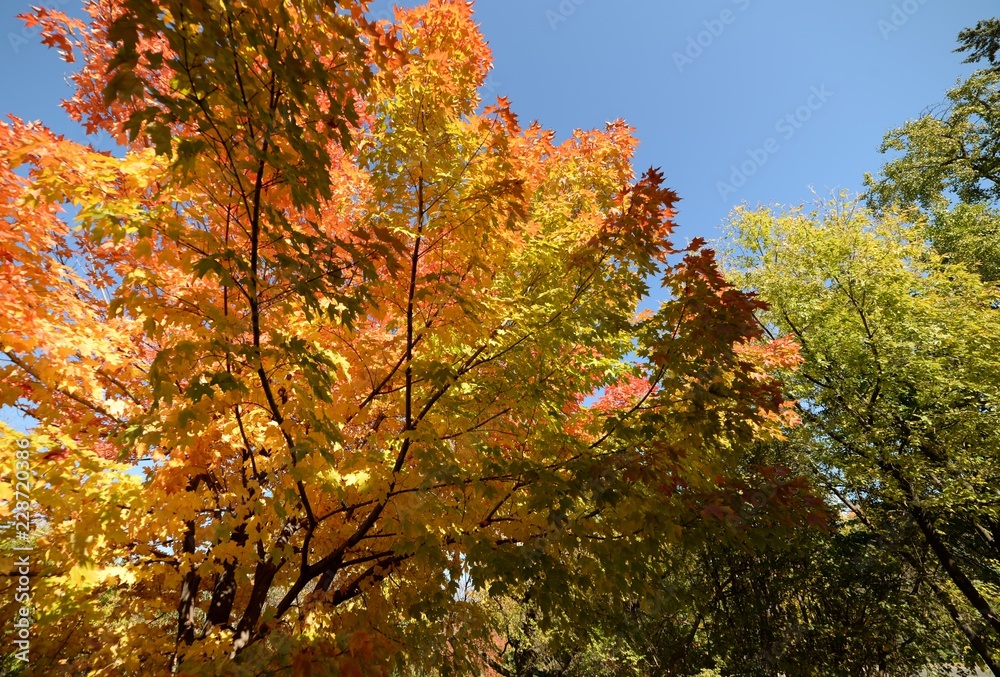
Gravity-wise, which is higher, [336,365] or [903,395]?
[336,365]

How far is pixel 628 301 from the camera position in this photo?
430 cm

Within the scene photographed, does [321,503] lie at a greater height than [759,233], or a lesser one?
lesser

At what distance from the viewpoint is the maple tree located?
8.49ft

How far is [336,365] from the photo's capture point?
362 cm

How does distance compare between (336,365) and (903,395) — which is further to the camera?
(903,395)

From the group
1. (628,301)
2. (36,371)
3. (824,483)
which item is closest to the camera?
(36,371)

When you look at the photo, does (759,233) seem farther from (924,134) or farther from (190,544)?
(190,544)

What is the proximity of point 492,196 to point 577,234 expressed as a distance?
1255 millimetres

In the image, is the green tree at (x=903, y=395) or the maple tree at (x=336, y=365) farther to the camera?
the green tree at (x=903, y=395)

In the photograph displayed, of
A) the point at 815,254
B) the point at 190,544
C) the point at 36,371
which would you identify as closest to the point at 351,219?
the point at 36,371

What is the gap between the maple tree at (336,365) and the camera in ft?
8.49

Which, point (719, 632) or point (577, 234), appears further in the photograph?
point (719, 632)

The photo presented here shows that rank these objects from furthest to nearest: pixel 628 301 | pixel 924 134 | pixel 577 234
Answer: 1. pixel 924 134
2. pixel 577 234
3. pixel 628 301

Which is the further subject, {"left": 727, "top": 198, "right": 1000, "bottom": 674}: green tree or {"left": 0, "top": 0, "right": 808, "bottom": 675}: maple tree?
{"left": 727, "top": 198, "right": 1000, "bottom": 674}: green tree
